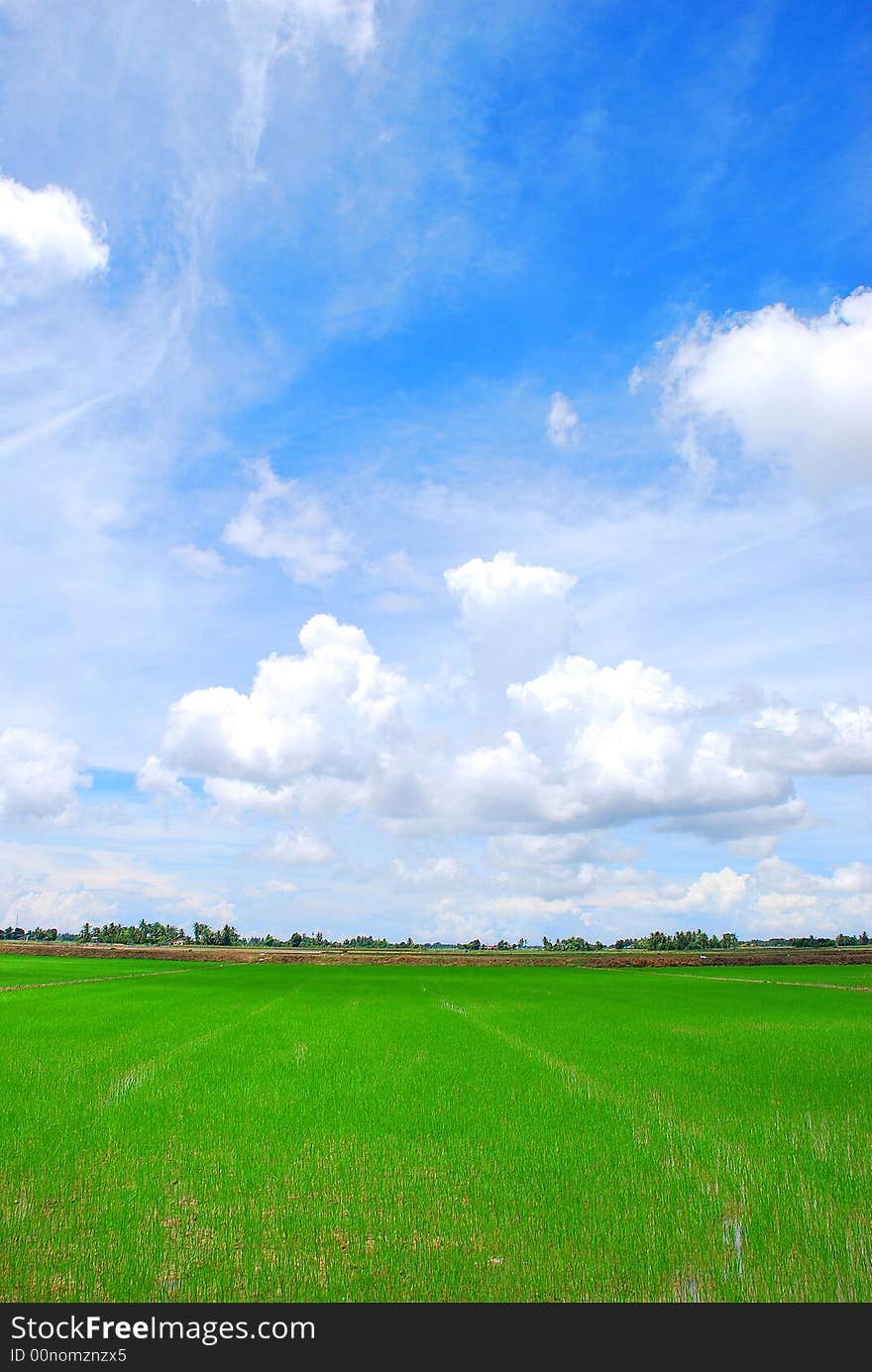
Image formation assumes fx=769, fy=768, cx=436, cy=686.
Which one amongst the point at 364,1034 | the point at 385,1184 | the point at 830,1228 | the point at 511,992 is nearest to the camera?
the point at 830,1228

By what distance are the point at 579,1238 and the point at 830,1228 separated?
2362 millimetres

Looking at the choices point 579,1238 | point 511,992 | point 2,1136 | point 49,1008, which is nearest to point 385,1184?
point 579,1238

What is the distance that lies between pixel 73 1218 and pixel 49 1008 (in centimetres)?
2244

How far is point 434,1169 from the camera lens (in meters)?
8.53

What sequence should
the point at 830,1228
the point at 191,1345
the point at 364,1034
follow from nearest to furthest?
the point at 191,1345 < the point at 830,1228 < the point at 364,1034

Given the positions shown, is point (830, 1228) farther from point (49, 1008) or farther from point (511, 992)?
point (511, 992)

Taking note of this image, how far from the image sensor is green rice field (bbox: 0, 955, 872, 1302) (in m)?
6.01

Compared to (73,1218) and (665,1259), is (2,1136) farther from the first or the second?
(665,1259)

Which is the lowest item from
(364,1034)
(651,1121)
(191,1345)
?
(364,1034)

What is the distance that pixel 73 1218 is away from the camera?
702cm

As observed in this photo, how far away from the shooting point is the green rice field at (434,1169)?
6008mm

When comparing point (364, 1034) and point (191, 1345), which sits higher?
point (191, 1345)

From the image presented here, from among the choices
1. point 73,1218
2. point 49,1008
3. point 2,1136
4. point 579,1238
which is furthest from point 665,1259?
point 49,1008

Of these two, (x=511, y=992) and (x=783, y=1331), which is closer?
(x=783, y=1331)
